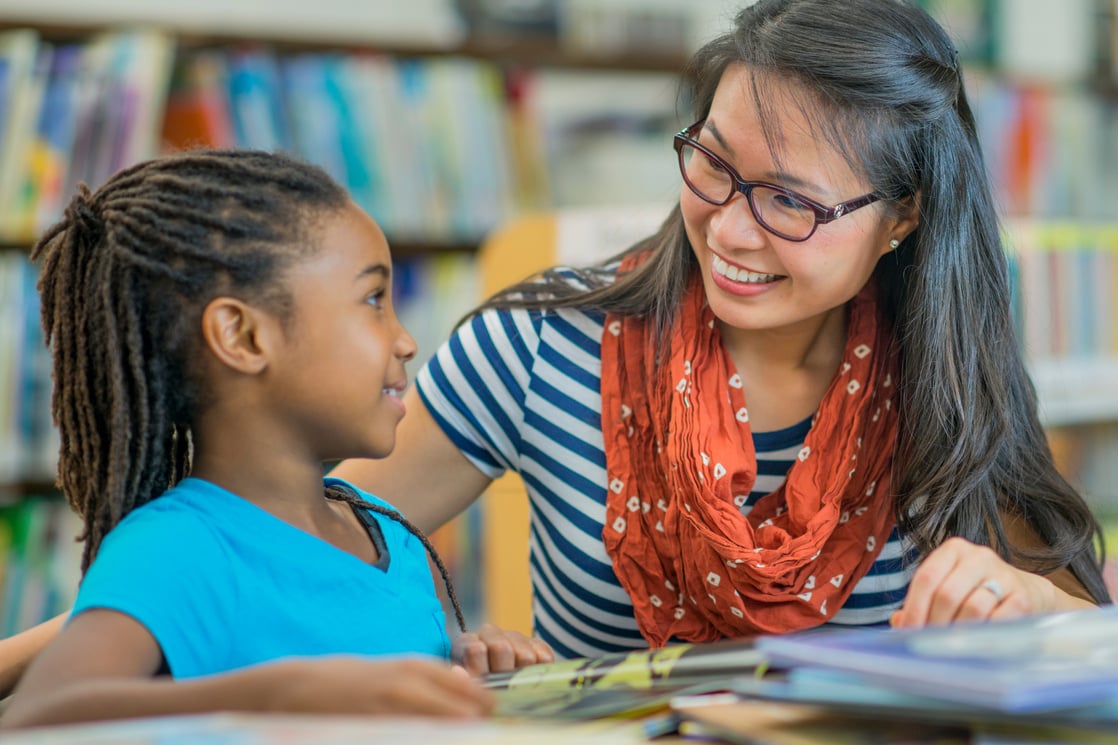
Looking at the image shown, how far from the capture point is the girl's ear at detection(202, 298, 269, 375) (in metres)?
0.76

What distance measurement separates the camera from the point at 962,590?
2.56ft

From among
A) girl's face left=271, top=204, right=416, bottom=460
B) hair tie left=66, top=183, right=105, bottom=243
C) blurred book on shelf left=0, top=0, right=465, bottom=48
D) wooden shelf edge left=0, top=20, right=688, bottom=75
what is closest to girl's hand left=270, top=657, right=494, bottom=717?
girl's face left=271, top=204, right=416, bottom=460

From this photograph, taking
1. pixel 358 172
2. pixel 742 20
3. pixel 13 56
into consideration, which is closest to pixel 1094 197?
pixel 358 172

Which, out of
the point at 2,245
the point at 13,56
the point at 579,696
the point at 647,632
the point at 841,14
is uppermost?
the point at 13,56

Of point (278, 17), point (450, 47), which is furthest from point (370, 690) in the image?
point (278, 17)

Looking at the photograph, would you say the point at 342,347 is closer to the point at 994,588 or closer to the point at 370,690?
the point at 370,690

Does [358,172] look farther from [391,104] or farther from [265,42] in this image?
[265,42]

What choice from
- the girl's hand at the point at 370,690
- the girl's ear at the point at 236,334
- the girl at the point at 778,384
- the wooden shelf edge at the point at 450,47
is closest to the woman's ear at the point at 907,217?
the girl at the point at 778,384

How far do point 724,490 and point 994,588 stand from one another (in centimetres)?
36

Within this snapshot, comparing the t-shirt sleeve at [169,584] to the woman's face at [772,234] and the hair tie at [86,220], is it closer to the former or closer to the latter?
the hair tie at [86,220]

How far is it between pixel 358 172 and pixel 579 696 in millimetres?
1793

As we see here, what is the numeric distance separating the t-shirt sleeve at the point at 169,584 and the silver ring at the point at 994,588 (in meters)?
0.48

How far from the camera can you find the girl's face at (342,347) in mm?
787

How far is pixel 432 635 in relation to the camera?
0.86m
